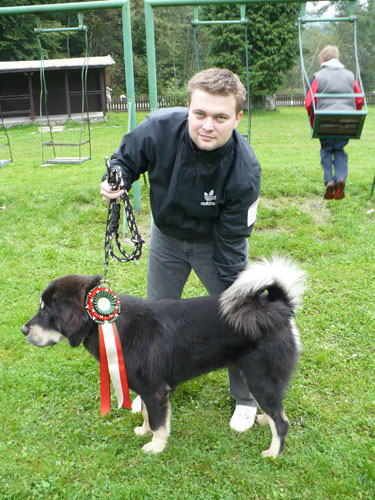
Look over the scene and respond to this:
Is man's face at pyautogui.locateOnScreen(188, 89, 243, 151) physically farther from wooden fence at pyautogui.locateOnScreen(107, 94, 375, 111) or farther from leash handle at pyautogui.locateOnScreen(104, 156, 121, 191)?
wooden fence at pyautogui.locateOnScreen(107, 94, 375, 111)

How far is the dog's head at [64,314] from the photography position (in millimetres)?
2512

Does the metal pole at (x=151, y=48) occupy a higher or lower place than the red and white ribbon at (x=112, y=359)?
higher

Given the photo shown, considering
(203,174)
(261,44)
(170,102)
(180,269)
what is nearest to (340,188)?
(180,269)

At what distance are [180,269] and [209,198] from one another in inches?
27.8

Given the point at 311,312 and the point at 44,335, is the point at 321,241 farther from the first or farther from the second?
the point at 44,335

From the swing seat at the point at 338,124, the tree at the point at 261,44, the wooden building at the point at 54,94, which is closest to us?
the swing seat at the point at 338,124

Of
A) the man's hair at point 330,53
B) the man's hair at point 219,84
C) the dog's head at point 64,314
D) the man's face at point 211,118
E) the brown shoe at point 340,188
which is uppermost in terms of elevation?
the man's hair at point 330,53

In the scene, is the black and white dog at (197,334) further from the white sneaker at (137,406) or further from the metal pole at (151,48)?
the metal pole at (151,48)

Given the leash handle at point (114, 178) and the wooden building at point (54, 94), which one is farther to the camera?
the wooden building at point (54, 94)

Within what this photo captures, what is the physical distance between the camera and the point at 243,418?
300 cm

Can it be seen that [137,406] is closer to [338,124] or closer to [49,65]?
[338,124]

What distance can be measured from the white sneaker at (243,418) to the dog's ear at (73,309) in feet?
4.11

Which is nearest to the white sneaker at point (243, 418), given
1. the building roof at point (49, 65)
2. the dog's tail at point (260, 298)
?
the dog's tail at point (260, 298)

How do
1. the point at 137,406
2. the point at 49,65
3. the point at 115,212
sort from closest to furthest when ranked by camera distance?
the point at 115,212 < the point at 137,406 < the point at 49,65
